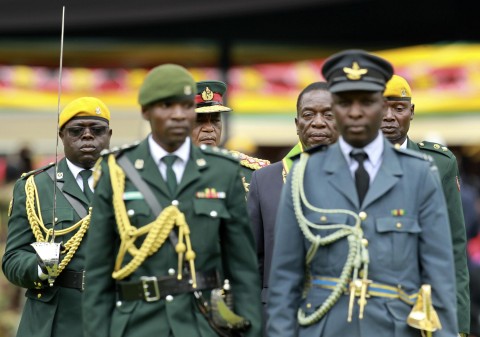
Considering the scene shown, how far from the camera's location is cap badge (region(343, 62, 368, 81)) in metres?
6.49

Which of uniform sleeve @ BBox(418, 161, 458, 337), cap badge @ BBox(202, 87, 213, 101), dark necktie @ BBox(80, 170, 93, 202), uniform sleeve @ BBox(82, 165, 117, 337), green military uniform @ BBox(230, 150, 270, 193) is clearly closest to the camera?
uniform sleeve @ BBox(418, 161, 458, 337)

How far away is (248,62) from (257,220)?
14.0 meters

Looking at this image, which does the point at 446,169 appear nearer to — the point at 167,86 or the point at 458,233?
the point at 458,233

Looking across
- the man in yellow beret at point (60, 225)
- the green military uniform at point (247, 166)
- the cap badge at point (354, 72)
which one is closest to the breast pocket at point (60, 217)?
the man in yellow beret at point (60, 225)

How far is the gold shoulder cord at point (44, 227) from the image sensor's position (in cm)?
819

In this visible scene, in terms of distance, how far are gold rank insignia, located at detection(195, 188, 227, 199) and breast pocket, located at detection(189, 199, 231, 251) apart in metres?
0.02

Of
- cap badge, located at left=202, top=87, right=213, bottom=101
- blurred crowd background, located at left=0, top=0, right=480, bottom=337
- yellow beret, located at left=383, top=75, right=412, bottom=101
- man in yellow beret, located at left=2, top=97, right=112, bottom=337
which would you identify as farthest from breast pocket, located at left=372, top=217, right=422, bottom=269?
blurred crowd background, located at left=0, top=0, right=480, bottom=337

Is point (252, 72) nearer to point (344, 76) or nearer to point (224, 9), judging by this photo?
point (224, 9)

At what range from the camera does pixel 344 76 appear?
257 inches

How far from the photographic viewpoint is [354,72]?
6504 millimetres

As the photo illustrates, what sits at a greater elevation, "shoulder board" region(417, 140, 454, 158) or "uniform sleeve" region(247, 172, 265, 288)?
"shoulder board" region(417, 140, 454, 158)

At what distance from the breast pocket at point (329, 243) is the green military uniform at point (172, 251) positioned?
413 mm

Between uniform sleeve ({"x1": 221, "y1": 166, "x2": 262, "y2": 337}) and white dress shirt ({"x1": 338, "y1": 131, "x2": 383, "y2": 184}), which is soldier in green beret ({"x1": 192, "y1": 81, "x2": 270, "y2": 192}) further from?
white dress shirt ({"x1": 338, "y1": 131, "x2": 383, "y2": 184})

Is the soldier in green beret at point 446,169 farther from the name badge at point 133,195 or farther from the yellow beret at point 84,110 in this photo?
the name badge at point 133,195
